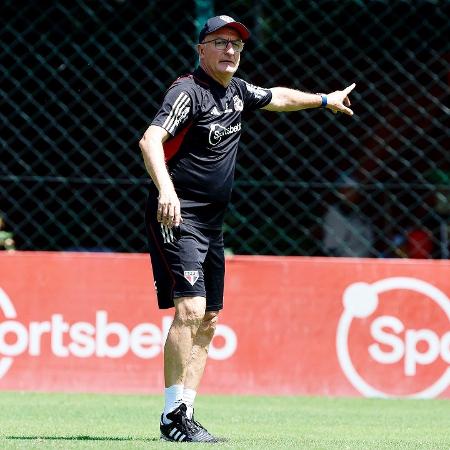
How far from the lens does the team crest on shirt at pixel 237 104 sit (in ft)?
21.3

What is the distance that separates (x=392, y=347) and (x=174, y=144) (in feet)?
10.3

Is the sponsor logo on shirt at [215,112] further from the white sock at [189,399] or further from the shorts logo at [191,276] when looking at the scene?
the white sock at [189,399]

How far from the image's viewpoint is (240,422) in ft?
23.9

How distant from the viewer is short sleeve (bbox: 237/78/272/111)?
22.0 ft

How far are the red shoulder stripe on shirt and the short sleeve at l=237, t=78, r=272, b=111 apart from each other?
0.52m

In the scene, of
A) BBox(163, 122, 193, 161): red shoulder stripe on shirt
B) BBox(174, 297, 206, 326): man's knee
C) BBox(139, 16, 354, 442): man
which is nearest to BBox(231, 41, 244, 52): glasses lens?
BBox(139, 16, 354, 442): man

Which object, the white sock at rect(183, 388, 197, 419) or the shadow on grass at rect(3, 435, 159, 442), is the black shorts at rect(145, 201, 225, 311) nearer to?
the white sock at rect(183, 388, 197, 419)

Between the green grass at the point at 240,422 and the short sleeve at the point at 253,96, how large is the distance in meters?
1.70

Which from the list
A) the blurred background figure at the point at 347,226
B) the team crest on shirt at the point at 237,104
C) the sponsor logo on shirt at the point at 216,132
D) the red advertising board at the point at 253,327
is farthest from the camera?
the blurred background figure at the point at 347,226

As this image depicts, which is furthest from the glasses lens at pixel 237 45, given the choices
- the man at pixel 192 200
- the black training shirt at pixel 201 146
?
the black training shirt at pixel 201 146

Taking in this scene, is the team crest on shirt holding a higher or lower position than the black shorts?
higher

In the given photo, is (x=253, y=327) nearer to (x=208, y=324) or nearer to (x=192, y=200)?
(x=208, y=324)

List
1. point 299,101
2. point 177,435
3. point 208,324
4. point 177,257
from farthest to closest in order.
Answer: point 299,101 < point 208,324 < point 177,257 < point 177,435

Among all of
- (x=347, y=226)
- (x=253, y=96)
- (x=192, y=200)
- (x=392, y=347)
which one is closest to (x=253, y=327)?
(x=392, y=347)
